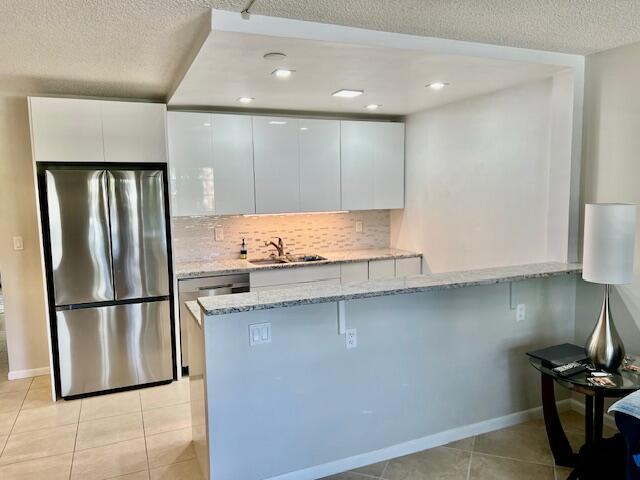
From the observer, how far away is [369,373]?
268cm

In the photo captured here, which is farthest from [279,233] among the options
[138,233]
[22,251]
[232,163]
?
[22,251]

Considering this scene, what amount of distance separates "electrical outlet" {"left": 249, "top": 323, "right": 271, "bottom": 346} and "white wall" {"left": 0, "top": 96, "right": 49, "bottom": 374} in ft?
8.81

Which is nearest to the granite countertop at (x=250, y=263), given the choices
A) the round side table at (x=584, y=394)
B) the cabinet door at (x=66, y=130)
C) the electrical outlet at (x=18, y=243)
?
the cabinet door at (x=66, y=130)

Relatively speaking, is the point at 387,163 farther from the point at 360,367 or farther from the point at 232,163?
the point at 360,367

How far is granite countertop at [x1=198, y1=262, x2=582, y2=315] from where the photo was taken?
7.39 ft

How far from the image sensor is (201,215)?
4.23 meters

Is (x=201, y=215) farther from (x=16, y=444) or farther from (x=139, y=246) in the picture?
(x=16, y=444)

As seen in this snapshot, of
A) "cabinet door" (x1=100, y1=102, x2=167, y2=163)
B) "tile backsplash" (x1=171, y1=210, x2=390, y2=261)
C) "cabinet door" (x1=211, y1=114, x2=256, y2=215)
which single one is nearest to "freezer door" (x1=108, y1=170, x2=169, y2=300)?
"cabinet door" (x1=100, y1=102, x2=167, y2=163)

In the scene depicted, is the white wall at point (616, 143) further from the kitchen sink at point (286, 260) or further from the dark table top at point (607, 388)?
the kitchen sink at point (286, 260)

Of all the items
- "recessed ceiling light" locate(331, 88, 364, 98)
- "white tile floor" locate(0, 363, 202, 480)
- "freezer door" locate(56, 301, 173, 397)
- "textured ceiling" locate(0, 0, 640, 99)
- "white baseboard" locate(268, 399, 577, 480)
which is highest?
"textured ceiling" locate(0, 0, 640, 99)

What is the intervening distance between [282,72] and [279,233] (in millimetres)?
2166

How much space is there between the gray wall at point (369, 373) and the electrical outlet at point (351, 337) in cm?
3

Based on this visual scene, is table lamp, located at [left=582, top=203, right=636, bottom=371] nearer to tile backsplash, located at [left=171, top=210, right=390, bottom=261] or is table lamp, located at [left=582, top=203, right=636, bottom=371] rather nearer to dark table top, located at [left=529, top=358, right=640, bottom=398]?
dark table top, located at [left=529, top=358, right=640, bottom=398]

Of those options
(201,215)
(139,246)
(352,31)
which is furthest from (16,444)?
(352,31)
